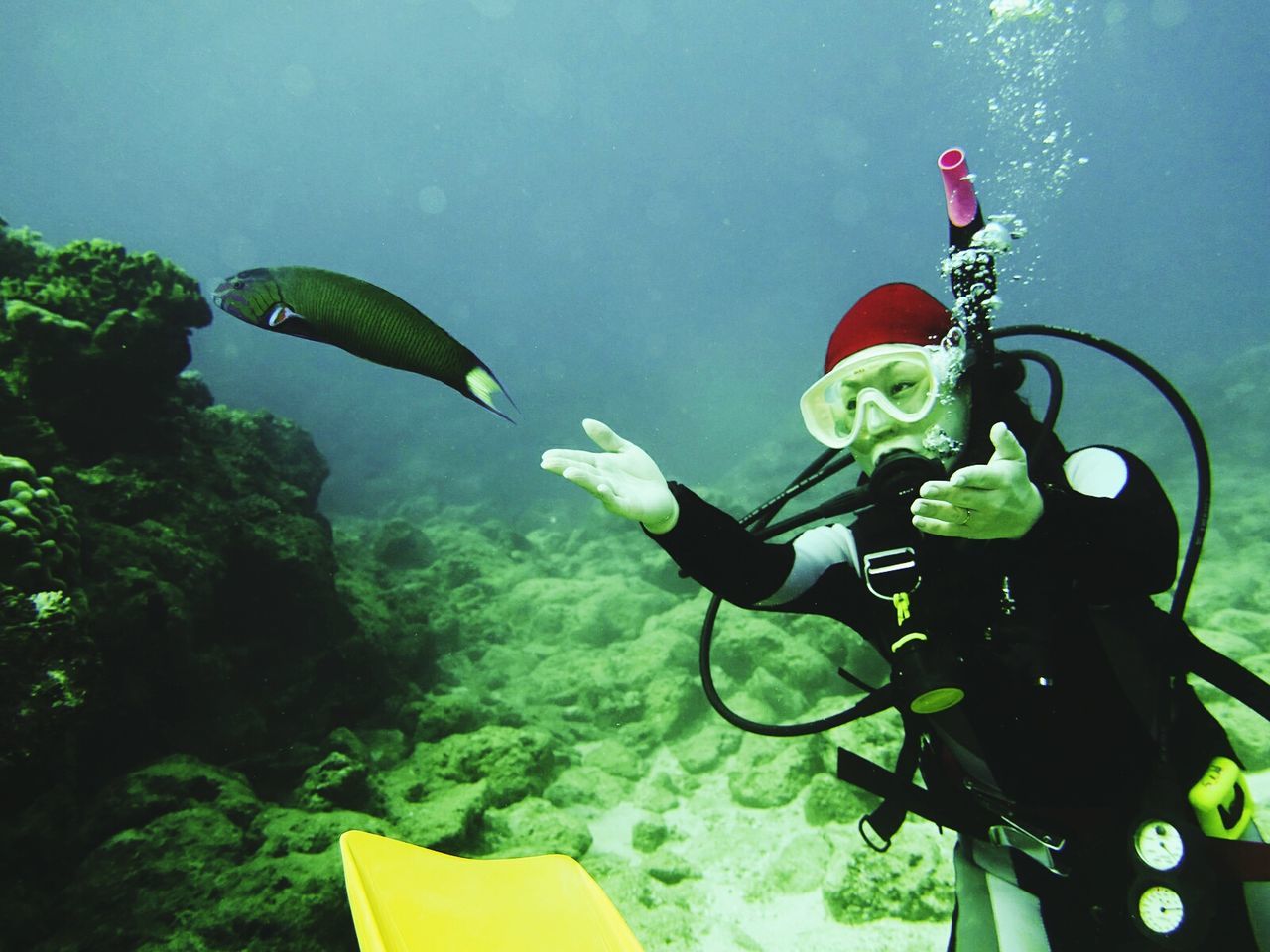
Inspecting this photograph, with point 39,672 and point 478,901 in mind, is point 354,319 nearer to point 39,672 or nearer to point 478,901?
point 478,901

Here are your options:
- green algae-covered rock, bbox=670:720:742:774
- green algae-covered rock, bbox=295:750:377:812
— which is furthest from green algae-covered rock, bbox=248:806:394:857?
green algae-covered rock, bbox=670:720:742:774

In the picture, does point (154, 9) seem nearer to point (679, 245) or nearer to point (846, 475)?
point (846, 475)

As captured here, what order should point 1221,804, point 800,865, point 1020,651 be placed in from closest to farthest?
point 1221,804
point 1020,651
point 800,865

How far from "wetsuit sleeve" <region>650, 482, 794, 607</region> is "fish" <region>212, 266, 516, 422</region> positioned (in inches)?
41.0

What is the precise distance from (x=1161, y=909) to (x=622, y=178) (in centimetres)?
11579

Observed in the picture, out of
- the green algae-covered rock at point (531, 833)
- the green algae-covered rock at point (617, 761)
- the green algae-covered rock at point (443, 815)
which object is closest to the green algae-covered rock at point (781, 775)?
the green algae-covered rock at point (617, 761)

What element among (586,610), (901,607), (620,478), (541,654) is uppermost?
(586,610)

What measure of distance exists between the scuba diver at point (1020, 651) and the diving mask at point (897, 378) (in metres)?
0.01

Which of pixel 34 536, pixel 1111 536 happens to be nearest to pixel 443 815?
pixel 34 536

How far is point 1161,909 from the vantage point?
4.98 ft

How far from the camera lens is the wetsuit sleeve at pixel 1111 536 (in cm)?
152

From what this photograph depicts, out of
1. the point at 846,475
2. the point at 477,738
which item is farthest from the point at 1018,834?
the point at 846,475

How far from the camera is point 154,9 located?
49.1 m

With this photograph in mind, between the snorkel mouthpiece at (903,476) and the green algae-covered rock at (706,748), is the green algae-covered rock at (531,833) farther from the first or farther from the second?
the snorkel mouthpiece at (903,476)
